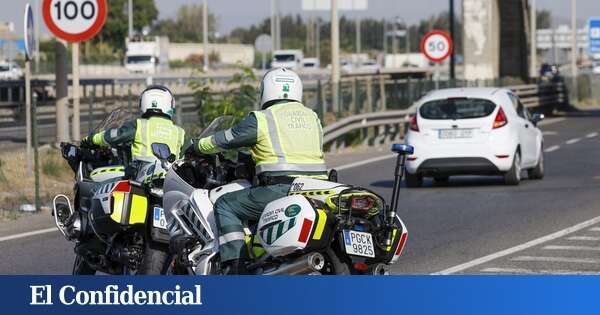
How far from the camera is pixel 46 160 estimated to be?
2225 centimetres

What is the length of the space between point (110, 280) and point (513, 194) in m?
13.7

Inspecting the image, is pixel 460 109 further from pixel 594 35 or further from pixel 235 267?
pixel 594 35

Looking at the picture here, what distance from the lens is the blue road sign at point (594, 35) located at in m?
62.1

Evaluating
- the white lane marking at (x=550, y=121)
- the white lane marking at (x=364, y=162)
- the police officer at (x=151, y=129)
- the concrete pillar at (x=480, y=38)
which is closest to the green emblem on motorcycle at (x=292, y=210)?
the police officer at (x=151, y=129)

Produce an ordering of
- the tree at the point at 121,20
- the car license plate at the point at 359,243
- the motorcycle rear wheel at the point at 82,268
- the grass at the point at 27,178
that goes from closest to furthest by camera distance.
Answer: the car license plate at the point at 359,243, the motorcycle rear wheel at the point at 82,268, the grass at the point at 27,178, the tree at the point at 121,20

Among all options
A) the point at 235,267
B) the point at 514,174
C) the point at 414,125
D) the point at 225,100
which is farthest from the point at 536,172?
the point at 235,267

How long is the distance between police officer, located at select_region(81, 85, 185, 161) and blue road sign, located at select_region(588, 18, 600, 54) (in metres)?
52.9

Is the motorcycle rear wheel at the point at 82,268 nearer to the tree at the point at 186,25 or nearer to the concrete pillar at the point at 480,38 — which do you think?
the concrete pillar at the point at 480,38

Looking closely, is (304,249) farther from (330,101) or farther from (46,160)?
(330,101)

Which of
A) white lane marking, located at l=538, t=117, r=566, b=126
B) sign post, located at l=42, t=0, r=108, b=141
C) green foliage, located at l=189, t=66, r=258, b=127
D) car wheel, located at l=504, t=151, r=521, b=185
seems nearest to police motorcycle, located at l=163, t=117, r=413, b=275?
sign post, located at l=42, t=0, r=108, b=141

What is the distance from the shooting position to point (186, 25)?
179250mm

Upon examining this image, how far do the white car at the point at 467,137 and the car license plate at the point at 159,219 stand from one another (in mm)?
11450

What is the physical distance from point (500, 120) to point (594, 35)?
42.4m

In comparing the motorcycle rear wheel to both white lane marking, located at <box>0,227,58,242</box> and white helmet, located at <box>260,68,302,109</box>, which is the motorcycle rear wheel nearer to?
white helmet, located at <box>260,68,302,109</box>
